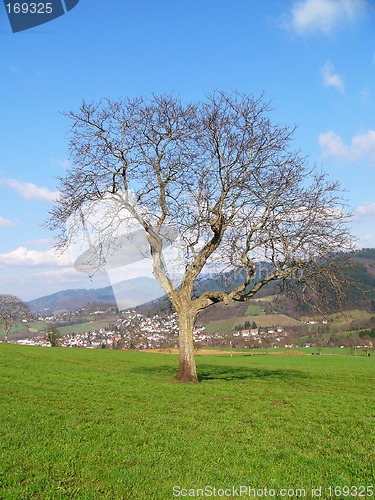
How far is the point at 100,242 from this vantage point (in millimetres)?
20234

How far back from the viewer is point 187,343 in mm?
19203

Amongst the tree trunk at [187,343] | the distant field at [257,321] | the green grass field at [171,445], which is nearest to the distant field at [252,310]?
the distant field at [257,321]

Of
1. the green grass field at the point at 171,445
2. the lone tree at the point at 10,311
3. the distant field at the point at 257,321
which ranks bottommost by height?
the distant field at the point at 257,321

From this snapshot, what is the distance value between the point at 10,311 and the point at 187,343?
207 ft

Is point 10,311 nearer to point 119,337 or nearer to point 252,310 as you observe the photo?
point 119,337

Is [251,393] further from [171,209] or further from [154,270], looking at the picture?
[171,209]

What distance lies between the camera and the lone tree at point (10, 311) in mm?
73125

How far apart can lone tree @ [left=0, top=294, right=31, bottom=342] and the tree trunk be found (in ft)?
203

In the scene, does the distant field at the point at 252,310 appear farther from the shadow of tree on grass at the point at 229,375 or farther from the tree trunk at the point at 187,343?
the tree trunk at the point at 187,343

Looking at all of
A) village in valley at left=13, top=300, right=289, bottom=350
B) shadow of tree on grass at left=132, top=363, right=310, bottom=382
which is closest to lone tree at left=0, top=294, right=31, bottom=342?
village in valley at left=13, top=300, right=289, bottom=350

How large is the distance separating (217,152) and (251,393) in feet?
35.1

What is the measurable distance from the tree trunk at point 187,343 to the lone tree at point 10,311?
61.8 meters

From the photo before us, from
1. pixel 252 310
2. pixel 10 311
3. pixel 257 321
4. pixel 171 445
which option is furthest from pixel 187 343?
pixel 252 310

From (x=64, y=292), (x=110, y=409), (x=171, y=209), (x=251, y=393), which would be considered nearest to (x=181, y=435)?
(x=110, y=409)
